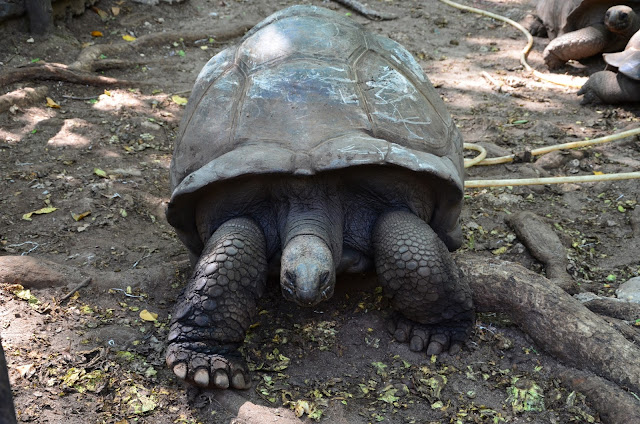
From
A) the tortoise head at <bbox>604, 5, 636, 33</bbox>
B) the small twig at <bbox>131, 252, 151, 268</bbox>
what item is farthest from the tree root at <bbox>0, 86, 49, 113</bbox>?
the tortoise head at <bbox>604, 5, 636, 33</bbox>

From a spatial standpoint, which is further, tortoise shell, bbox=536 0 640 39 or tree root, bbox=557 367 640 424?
tortoise shell, bbox=536 0 640 39

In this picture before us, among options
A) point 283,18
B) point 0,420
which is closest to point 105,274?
point 283,18

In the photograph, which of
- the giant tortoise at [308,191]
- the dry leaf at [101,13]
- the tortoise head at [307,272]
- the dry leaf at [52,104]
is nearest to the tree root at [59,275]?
the giant tortoise at [308,191]

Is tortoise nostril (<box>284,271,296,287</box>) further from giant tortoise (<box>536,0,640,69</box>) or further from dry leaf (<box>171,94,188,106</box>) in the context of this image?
giant tortoise (<box>536,0,640,69</box>)

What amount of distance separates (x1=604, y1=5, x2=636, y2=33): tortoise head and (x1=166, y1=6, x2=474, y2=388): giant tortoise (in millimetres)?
4658

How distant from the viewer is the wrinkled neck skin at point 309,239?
279cm

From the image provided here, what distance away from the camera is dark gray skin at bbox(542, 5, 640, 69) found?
23.9 feet

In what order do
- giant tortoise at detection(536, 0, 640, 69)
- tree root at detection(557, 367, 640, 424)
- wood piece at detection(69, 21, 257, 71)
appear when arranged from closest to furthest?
tree root at detection(557, 367, 640, 424) → wood piece at detection(69, 21, 257, 71) → giant tortoise at detection(536, 0, 640, 69)

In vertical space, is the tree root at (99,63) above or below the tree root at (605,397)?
below

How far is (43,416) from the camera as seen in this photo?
8.16ft

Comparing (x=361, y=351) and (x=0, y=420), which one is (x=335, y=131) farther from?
(x=0, y=420)

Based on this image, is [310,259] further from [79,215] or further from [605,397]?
[79,215]

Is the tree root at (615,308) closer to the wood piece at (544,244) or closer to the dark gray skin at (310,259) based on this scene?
the wood piece at (544,244)

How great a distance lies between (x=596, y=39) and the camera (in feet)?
24.8
